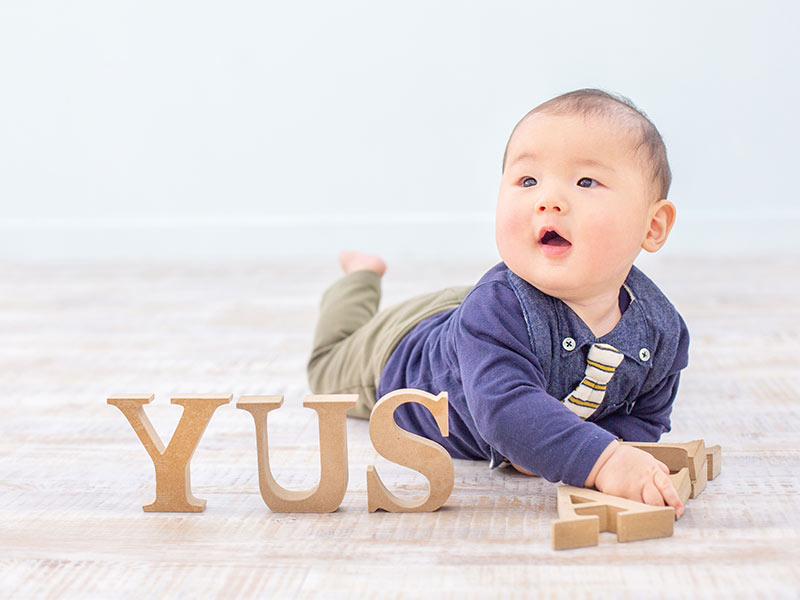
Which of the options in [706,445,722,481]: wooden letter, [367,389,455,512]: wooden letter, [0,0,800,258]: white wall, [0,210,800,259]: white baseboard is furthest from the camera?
[0,210,800,259]: white baseboard

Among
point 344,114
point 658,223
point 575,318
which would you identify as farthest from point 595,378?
point 344,114

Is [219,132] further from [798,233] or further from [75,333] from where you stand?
[798,233]

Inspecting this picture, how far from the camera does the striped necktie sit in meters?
0.92

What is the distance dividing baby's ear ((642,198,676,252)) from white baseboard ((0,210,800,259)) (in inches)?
73.9

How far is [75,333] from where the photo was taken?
1698 mm

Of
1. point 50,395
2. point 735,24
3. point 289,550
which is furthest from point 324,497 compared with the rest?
point 735,24

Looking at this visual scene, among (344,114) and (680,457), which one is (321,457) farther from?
(344,114)

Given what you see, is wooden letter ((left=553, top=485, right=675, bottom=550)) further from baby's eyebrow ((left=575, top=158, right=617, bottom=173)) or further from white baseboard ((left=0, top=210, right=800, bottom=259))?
white baseboard ((left=0, top=210, right=800, bottom=259))

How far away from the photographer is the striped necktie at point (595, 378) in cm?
92

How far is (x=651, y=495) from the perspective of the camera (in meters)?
0.80

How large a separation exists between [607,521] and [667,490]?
59mm

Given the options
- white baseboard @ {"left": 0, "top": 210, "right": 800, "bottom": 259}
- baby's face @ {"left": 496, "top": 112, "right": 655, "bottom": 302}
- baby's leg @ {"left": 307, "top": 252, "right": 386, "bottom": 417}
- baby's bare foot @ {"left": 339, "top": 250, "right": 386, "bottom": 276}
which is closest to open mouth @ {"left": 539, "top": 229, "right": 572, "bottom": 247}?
baby's face @ {"left": 496, "top": 112, "right": 655, "bottom": 302}

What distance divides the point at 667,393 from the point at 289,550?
0.44 meters

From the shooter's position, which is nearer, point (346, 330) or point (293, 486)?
point (293, 486)
